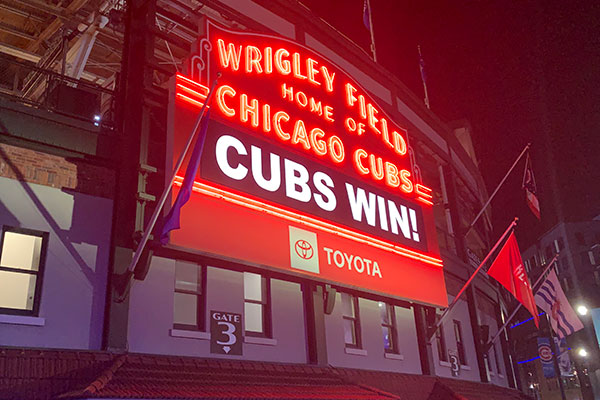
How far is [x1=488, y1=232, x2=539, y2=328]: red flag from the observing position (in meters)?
15.5

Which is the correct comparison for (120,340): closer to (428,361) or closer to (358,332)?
(358,332)

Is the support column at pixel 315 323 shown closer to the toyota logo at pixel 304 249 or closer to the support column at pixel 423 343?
the toyota logo at pixel 304 249

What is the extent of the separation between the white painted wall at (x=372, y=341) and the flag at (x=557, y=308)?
671 centimetres

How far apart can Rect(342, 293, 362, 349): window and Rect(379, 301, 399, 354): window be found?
1.21 m

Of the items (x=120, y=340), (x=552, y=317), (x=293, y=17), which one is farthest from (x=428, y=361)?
(x=293, y=17)

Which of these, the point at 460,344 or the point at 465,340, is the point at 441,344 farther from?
the point at 465,340

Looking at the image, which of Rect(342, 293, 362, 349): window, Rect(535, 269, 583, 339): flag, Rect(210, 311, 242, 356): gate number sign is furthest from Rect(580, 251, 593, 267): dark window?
Rect(210, 311, 242, 356): gate number sign

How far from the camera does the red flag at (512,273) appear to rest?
15508 mm

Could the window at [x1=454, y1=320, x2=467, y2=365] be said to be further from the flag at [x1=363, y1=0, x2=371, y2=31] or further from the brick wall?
the brick wall

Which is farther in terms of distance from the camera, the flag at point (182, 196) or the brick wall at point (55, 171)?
the brick wall at point (55, 171)

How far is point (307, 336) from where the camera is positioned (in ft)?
42.2

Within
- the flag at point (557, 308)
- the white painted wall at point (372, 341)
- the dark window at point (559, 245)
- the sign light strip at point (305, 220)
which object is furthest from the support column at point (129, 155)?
the dark window at point (559, 245)

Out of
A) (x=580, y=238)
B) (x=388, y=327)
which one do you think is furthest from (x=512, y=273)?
(x=580, y=238)

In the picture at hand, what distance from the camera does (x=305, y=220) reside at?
40.1ft
